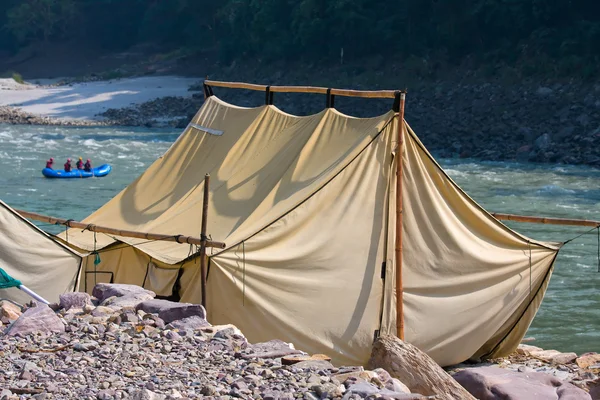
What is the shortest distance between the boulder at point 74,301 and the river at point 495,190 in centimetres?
676

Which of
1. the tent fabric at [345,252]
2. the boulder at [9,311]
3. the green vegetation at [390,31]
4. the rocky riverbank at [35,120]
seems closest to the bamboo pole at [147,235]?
the tent fabric at [345,252]

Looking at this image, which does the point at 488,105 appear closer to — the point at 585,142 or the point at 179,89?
the point at 585,142

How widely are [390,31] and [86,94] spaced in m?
18.7

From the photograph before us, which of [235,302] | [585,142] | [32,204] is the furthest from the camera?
[585,142]

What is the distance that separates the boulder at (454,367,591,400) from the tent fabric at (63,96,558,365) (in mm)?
1410

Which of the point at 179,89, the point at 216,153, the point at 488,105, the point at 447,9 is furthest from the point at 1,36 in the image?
the point at 216,153

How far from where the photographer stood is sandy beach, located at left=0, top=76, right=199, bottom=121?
56.3 meters

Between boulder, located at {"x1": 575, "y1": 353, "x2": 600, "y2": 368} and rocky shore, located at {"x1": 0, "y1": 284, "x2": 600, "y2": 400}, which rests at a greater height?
rocky shore, located at {"x1": 0, "y1": 284, "x2": 600, "y2": 400}

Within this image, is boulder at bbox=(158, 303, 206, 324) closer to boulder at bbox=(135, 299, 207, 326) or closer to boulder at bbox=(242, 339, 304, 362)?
boulder at bbox=(135, 299, 207, 326)

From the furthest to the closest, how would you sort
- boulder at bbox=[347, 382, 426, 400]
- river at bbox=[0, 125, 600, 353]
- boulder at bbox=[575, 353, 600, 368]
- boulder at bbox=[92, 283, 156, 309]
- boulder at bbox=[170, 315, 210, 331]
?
river at bbox=[0, 125, 600, 353]
boulder at bbox=[575, 353, 600, 368]
boulder at bbox=[92, 283, 156, 309]
boulder at bbox=[170, 315, 210, 331]
boulder at bbox=[347, 382, 426, 400]

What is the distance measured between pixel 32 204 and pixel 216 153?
15.1 metres

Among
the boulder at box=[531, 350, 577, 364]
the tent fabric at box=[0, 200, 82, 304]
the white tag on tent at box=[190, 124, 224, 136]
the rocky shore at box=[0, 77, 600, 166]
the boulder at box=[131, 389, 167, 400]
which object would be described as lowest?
the rocky shore at box=[0, 77, 600, 166]

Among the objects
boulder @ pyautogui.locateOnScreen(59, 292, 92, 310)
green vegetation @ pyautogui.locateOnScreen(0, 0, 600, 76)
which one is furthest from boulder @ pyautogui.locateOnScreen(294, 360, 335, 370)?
green vegetation @ pyautogui.locateOnScreen(0, 0, 600, 76)

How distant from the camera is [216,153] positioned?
37.6ft
